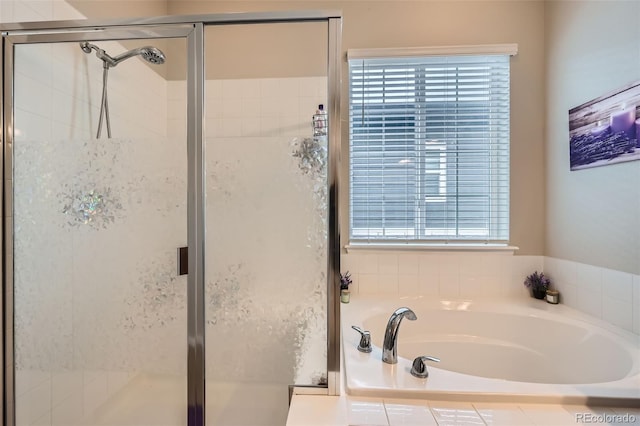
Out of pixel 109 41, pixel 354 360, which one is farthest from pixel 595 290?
pixel 109 41

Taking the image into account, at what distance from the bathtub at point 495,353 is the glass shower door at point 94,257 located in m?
0.75

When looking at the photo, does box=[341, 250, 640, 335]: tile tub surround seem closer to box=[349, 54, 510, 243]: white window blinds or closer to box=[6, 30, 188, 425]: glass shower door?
box=[349, 54, 510, 243]: white window blinds

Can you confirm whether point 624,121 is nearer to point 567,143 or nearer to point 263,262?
point 567,143

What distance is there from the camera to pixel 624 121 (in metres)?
1.32

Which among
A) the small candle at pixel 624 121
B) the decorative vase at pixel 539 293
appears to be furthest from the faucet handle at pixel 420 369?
the small candle at pixel 624 121

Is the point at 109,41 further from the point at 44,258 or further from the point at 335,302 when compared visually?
the point at 335,302

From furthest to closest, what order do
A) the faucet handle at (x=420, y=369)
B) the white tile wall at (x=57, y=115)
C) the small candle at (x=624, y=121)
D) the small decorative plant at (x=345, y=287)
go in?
the small decorative plant at (x=345, y=287) < the small candle at (x=624, y=121) < the white tile wall at (x=57, y=115) < the faucet handle at (x=420, y=369)

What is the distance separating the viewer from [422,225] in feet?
6.22

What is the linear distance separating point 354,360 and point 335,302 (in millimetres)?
286

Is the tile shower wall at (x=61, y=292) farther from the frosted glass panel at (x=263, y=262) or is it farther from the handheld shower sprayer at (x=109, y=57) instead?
the frosted glass panel at (x=263, y=262)

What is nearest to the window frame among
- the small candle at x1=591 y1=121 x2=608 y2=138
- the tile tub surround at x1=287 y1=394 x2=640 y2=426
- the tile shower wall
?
the small candle at x1=591 y1=121 x2=608 y2=138

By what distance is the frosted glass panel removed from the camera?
3.41 ft

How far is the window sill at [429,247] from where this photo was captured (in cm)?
184

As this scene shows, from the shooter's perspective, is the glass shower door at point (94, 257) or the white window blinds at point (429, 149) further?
the white window blinds at point (429, 149)
